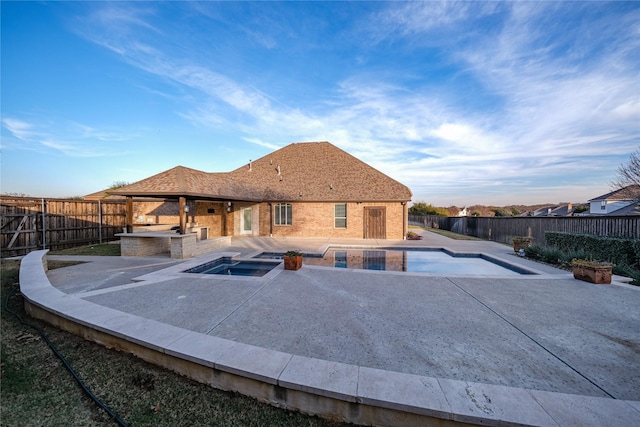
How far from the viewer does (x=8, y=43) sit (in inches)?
305

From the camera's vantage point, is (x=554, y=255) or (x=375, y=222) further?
(x=375, y=222)

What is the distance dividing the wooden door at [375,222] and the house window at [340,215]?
→ 1482mm

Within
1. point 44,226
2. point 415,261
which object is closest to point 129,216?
point 44,226

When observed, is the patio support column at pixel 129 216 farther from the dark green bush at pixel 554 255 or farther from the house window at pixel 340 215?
the dark green bush at pixel 554 255

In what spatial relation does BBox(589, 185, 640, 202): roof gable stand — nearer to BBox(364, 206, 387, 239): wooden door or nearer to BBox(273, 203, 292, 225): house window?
BBox(364, 206, 387, 239): wooden door

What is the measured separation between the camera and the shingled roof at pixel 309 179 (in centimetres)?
1615

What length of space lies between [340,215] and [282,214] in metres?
4.35

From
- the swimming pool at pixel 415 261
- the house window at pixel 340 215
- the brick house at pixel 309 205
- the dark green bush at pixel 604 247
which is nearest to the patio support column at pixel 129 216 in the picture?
the brick house at pixel 309 205

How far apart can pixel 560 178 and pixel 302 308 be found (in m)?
28.4

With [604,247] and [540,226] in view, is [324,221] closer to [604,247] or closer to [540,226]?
[540,226]

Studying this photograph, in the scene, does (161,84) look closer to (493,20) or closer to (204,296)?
(204,296)

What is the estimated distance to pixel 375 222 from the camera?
665 inches

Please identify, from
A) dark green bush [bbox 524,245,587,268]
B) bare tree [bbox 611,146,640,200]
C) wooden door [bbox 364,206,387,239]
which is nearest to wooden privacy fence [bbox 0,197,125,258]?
wooden door [bbox 364,206,387,239]

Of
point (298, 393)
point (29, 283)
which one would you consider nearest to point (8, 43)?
point (29, 283)
